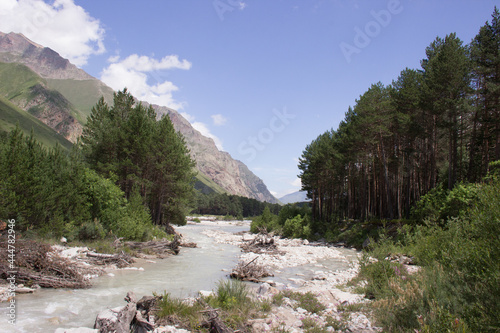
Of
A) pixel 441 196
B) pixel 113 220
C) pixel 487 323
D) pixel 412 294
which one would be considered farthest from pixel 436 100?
pixel 113 220

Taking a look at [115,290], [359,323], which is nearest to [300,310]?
[359,323]

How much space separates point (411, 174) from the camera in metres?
32.2

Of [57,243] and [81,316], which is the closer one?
[81,316]

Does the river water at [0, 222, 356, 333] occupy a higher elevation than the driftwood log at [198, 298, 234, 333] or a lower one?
lower

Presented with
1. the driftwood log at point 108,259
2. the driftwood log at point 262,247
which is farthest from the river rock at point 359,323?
the driftwood log at point 262,247

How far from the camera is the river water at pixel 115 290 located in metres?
6.67

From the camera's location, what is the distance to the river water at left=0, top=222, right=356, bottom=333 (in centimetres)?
667

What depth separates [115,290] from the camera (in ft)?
32.0

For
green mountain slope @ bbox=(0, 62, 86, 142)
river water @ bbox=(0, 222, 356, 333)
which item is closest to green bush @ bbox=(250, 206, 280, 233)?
river water @ bbox=(0, 222, 356, 333)

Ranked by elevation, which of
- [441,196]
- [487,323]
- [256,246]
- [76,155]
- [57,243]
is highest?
[76,155]

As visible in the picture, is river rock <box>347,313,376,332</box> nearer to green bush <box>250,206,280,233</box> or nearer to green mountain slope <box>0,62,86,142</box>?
green bush <box>250,206,280,233</box>

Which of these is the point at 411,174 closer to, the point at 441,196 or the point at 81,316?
the point at 441,196

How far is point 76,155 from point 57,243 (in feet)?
22.1
